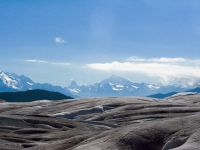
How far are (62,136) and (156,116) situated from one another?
46746 millimetres

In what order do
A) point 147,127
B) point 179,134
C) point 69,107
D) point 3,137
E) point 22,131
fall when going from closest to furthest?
1. point 179,134
2. point 147,127
3. point 3,137
4. point 22,131
5. point 69,107

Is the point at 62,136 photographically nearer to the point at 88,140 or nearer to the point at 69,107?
the point at 88,140

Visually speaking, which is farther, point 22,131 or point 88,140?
point 22,131

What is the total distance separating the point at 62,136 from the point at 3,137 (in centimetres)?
1071

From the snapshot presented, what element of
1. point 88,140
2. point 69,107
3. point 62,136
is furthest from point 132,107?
point 88,140

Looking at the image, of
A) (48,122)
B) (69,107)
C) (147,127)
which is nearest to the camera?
(147,127)

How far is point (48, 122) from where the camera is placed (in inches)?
3366

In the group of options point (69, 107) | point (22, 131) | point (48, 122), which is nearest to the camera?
point (22, 131)

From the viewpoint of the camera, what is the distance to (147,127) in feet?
139

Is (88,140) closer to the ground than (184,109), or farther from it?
closer to the ground

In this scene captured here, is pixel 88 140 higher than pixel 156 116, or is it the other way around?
pixel 156 116

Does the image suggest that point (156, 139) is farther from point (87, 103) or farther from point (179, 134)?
point (87, 103)

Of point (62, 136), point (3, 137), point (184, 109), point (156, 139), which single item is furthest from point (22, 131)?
point (184, 109)

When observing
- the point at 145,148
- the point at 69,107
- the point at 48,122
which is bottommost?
the point at 145,148
